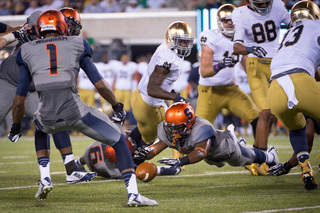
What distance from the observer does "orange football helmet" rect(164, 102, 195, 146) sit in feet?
13.9

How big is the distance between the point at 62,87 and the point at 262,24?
2.70 metres

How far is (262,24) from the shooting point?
18.0 ft

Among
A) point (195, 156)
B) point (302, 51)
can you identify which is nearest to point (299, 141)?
point (302, 51)

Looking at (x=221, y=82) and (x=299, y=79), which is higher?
(x=299, y=79)

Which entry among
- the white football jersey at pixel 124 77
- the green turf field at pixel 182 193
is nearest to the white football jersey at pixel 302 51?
the green turf field at pixel 182 193

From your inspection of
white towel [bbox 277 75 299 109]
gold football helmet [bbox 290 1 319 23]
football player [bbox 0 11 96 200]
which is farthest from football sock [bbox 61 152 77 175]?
gold football helmet [bbox 290 1 319 23]

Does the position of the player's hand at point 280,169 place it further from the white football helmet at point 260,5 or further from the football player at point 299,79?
the white football helmet at point 260,5

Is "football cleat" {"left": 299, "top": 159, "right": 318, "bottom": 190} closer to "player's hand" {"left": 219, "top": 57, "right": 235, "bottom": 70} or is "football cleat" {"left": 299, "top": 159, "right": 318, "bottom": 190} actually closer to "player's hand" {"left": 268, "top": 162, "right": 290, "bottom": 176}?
"player's hand" {"left": 268, "top": 162, "right": 290, "bottom": 176}

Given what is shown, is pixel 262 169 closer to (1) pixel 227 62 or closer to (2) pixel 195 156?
(1) pixel 227 62

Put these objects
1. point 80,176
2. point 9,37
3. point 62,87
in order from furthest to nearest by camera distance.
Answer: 1. point 80,176
2. point 9,37
3. point 62,87

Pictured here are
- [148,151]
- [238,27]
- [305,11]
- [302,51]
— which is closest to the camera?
[302,51]

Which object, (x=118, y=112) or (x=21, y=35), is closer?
(x=118, y=112)

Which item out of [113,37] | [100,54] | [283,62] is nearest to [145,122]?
[283,62]

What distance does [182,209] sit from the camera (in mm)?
3504
